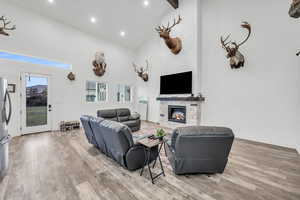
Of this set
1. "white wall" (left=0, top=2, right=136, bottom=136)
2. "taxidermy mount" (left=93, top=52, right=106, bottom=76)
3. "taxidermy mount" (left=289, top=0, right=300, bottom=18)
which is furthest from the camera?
"taxidermy mount" (left=93, top=52, right=106, bottom=76)

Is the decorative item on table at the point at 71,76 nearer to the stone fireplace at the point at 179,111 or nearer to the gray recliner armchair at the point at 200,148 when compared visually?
the stone fireplace at the point at 179,111

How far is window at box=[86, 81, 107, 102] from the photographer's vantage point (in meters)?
6.59

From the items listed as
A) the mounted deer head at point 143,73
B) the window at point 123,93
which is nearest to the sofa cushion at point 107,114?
the window at point 123,93

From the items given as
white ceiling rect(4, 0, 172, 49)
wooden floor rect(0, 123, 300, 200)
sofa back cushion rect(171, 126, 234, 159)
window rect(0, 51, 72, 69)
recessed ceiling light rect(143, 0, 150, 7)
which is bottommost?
wooden floor rect(0, 123, 300, 200)

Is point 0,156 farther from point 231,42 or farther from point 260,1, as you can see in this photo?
point 260,1

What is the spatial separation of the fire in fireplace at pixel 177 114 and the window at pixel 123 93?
128 inches

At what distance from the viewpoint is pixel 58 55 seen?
18.1 ft

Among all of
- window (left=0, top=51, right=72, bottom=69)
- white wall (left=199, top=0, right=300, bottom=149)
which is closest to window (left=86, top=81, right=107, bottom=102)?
window (left=0, top=51, right=72, bottom=69)

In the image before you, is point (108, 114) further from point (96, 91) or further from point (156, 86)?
point (156, 86)

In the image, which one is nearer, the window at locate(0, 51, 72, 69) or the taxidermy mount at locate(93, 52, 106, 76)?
the window at locate(0, 51, 72, 69)

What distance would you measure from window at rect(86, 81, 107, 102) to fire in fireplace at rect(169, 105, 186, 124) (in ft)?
12.2

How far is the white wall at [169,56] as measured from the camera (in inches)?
209

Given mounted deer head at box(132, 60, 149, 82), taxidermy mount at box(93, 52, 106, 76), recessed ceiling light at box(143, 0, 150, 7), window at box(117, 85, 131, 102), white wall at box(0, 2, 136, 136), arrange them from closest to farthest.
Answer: white wall at box(0, 2, 136, 136)
recessed ceiling light at box(143, 0, 150, 7)
taxidermy mount at box(93, 52, 106, 76)
mounted deer head at box(132, 60, 149, 82)
window at box(117, 85, 131, 102)

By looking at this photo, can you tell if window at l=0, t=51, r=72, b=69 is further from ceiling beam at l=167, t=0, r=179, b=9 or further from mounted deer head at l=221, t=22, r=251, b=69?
mounted deer head at l=221, t=22, r=251, b=69
